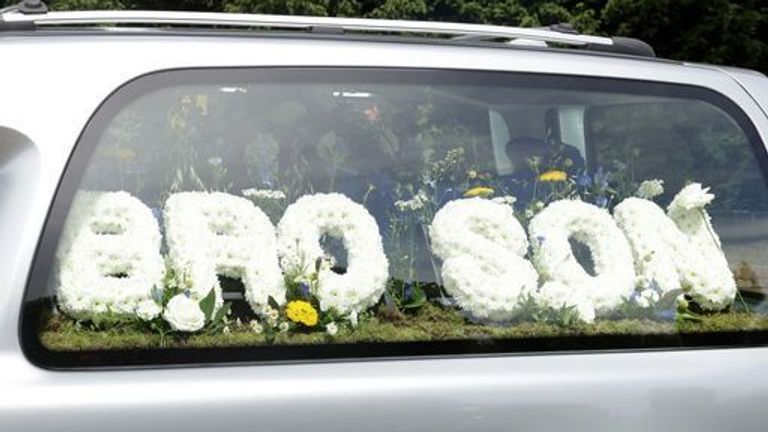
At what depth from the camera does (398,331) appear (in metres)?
2.50

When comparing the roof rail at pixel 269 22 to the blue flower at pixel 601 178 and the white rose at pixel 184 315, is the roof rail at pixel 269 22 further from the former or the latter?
the white rose at pixel 184 315

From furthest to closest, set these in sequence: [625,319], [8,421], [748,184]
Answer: [748,184]
[625,319]
[8,421]

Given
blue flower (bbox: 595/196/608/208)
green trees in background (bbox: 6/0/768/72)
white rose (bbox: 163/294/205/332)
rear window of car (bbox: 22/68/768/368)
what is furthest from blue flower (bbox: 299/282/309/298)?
green trees in background (bbox: 6/0/768/72)

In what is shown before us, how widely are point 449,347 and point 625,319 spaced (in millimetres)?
453

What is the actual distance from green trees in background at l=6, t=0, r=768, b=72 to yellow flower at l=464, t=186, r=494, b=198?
14989mm

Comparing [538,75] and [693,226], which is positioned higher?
[538,75]

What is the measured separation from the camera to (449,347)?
2.50 m

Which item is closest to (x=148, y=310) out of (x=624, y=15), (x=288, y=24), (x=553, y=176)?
(x=288, y=24)

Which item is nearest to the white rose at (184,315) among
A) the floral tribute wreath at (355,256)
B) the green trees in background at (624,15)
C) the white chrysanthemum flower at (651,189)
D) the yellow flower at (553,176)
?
the floral tribute wreath at (355,256)

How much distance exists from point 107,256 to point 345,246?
515mm

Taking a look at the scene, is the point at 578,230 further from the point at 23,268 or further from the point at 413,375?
the point at 23,268

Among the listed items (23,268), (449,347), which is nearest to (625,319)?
(449,347)

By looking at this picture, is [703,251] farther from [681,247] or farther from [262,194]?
[262,194]

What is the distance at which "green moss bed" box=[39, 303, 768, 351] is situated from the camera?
2326 millimetres
